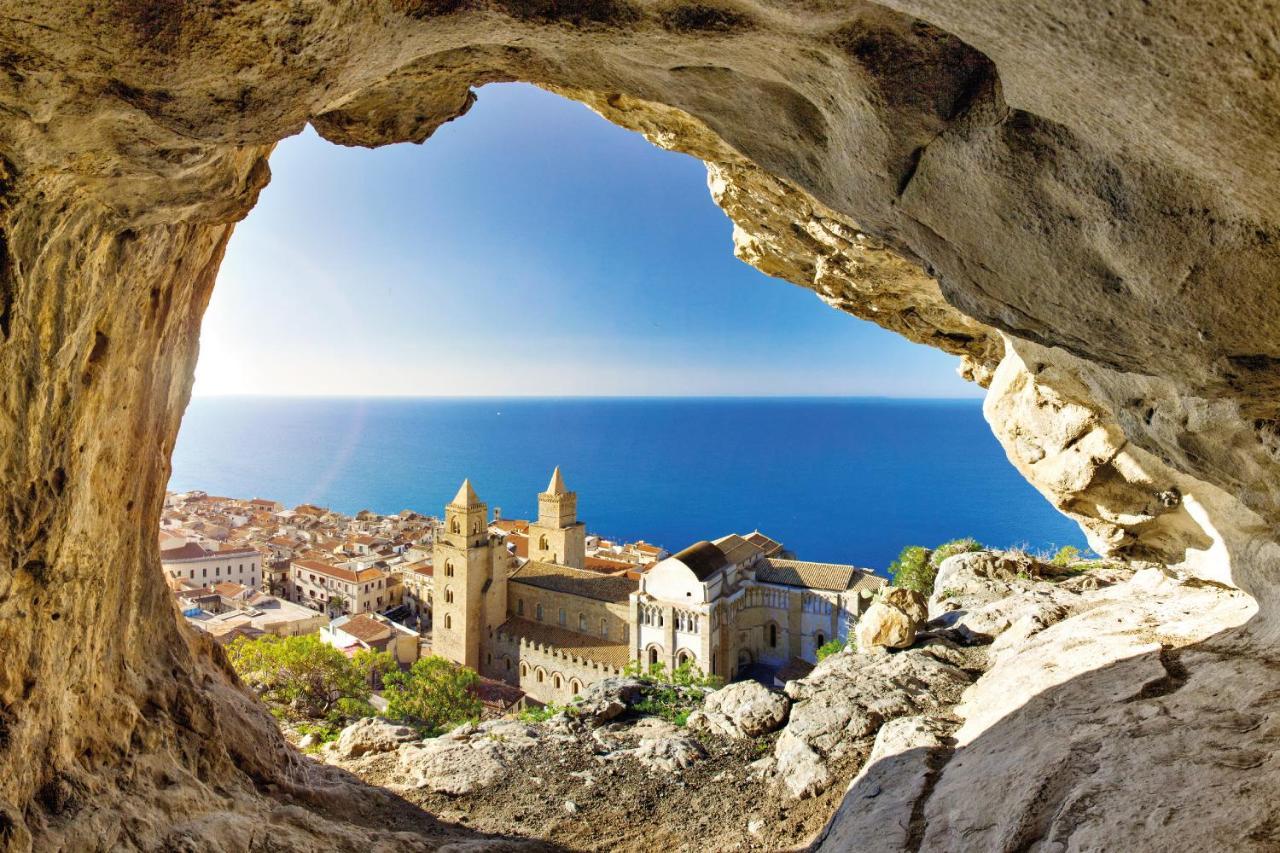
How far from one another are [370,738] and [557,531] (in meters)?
36.7

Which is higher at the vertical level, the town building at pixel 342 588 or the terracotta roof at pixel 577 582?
the terracotta roof at pixel 577 582

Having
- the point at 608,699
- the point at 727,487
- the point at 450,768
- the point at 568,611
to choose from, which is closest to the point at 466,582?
the point at 568,611

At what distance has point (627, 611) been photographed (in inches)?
1415

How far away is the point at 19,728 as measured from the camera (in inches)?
172

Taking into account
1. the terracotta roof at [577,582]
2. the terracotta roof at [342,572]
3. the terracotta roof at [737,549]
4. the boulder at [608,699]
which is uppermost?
the boulder at [608,699]

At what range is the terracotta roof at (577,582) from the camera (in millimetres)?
37578

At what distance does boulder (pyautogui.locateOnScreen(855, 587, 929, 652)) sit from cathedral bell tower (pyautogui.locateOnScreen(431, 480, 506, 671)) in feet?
99.2

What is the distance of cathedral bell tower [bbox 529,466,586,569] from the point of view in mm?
46031

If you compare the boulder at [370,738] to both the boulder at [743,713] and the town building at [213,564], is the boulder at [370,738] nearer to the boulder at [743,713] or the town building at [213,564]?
the boulder at [743,713]

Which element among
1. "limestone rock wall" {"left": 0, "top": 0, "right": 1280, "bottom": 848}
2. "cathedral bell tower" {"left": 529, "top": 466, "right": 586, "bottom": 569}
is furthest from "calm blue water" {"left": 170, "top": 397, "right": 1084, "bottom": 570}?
"limestone rock wall" {"left": 0, "top": 0, "right": 1280, "bottom": 848}

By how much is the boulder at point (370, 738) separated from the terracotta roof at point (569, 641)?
24.0m

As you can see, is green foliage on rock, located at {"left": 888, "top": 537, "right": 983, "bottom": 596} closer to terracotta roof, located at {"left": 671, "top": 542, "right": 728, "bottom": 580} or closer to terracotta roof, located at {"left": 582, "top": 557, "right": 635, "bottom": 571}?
terracotta roof, located at {"left": 671, "top": 542, "right": 728, "bottom": 580}

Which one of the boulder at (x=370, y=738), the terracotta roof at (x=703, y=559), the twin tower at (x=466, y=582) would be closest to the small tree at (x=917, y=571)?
the terracotta roof at (x=703, y=559)

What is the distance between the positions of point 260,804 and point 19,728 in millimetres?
2459
